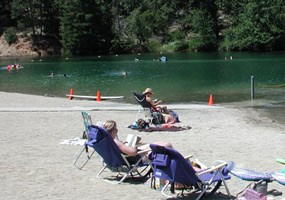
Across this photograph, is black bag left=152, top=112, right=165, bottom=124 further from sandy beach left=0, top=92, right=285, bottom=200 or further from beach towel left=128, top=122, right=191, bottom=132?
sandy beach left=0, top=92, right=285, bottom=200

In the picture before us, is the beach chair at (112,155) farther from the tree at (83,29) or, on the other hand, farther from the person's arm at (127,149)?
the tree at (83,29)

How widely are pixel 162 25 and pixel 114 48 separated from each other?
1231 cm

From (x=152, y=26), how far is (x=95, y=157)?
86960 millimetres

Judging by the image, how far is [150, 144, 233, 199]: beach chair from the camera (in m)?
7.21

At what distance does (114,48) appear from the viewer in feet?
307

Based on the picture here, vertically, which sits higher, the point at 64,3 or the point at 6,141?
the point at 64,3

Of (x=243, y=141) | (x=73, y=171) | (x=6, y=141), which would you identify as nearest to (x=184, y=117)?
(x=243, y=141)

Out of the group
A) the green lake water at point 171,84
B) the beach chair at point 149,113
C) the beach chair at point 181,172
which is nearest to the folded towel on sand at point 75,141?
the beach chair at point 149,113

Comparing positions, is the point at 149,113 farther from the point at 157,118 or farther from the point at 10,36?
the point at 10,36

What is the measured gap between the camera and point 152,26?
9631cm

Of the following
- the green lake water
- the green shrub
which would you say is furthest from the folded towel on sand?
the green shrub

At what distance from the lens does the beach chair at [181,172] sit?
721 cm

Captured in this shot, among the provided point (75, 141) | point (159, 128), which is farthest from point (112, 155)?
point (159, 128)

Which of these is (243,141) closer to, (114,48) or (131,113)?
(131,113)
